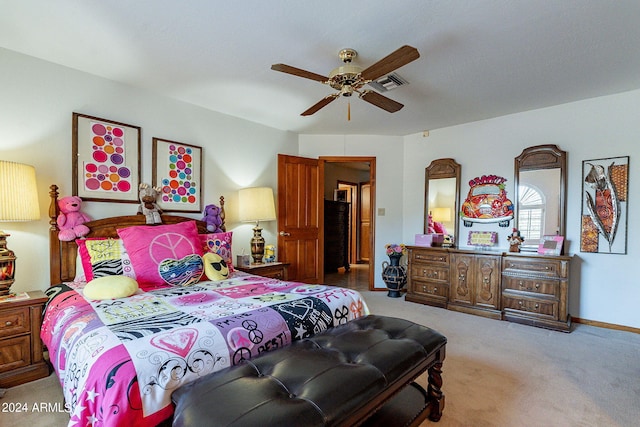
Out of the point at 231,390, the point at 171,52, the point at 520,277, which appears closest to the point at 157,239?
the point at 171,52

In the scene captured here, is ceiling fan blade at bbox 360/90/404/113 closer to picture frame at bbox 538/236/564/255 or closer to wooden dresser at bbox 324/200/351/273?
picture frame at bbox 538/236/564/255

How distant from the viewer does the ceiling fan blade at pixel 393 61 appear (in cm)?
178

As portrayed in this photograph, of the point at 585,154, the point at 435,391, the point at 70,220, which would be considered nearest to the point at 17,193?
the point at 70,220

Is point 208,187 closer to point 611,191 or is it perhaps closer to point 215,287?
point 215,287

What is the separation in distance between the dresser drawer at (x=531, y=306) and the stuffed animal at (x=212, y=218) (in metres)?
3.30

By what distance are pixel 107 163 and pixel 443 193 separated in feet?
13.2

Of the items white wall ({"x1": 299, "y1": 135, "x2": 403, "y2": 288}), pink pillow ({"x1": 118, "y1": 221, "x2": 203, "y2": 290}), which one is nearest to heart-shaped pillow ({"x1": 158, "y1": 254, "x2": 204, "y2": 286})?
pink pillow ({"x1": 118, "y1": 221, "x2": 203, "y2": 290})

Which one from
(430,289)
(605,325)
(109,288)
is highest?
(109,288)

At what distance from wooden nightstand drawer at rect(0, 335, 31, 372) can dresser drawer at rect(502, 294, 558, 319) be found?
4.23 m

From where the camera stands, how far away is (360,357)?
1415 millimetres

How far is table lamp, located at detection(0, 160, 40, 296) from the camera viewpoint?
205 centimetres

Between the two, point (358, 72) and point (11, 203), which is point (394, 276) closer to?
point (358, 72)

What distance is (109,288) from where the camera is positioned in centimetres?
195

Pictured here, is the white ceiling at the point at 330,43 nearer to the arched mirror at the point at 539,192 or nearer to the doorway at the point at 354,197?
the arched mirror at the point at 539,192
